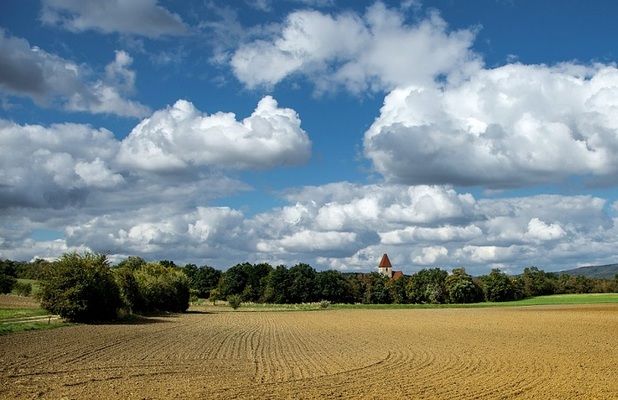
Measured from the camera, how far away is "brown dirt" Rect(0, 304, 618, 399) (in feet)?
62.4

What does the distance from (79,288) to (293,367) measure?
29.9 metres

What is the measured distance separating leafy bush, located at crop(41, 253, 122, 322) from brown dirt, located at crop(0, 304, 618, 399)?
28.6 ft

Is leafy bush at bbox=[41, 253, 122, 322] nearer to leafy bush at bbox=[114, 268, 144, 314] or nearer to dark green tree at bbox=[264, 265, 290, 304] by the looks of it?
leafy bush at bbox=[114, 268, 144, 314]

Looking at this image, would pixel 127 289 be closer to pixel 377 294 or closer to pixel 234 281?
pixel 377 294

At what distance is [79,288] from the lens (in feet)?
161

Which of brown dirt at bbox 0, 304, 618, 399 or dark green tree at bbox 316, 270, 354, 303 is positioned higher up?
dark green tree at bbox 316, 270, 354, 303

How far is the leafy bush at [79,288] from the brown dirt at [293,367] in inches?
343

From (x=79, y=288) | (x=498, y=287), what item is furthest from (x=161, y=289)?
(x=498, y=287)

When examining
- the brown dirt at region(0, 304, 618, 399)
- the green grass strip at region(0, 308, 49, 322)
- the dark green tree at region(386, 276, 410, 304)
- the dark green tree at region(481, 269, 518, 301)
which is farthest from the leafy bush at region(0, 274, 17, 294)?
the dark green tree at region(481, 269, 518, 301)

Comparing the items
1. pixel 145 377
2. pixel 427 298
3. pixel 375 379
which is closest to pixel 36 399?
pixel 145 377

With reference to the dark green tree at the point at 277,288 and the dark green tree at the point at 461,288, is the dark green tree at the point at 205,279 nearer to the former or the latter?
the dark green tree at the point at 277,288

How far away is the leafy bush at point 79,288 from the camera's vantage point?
49000 millimetres

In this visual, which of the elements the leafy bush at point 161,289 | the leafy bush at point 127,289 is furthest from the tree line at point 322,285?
the leafy bush at point 127,289

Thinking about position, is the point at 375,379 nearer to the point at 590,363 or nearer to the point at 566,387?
the point at 566,387
